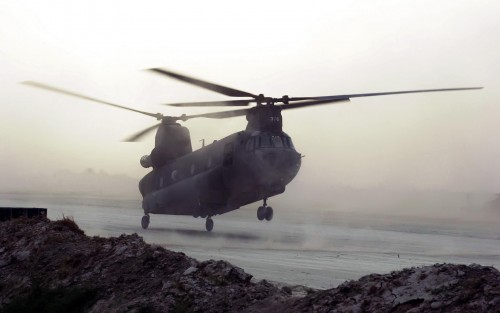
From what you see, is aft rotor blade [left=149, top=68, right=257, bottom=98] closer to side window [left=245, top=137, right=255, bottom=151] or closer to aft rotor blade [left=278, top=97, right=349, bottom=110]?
aft rotor blade [left=278, top=97, right=349, bottom=110]

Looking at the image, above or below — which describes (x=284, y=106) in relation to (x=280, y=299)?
above

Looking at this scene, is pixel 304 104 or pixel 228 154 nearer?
pixel 304 104

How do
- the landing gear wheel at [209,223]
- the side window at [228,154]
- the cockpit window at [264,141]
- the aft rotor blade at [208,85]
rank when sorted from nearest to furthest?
the aft rotor blade at [208,85] < the cockpit window at [264,141] < the side window at [228,154] < the landing gear wheel at [209,223]

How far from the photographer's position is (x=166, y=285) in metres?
11.9

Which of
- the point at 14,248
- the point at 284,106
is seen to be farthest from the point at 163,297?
the point at 284,106

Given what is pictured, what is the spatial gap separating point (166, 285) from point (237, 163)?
16932mm

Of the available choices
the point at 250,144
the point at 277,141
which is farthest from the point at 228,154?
the point at 277,141

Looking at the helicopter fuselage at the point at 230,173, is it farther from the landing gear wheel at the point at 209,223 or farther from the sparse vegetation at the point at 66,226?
the sparse vegetation at the point at 66,226

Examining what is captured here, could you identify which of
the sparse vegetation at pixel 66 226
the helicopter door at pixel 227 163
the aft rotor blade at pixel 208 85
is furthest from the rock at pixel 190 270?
the helicopter door at pixel 227 163

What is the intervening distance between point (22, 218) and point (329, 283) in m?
10.8

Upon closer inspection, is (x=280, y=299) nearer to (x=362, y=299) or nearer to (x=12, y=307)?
(x=362, y=299)

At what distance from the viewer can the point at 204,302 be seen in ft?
35.7

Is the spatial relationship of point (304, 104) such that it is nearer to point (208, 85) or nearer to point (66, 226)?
point (208, 85)

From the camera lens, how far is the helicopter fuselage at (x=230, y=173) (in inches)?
1093
